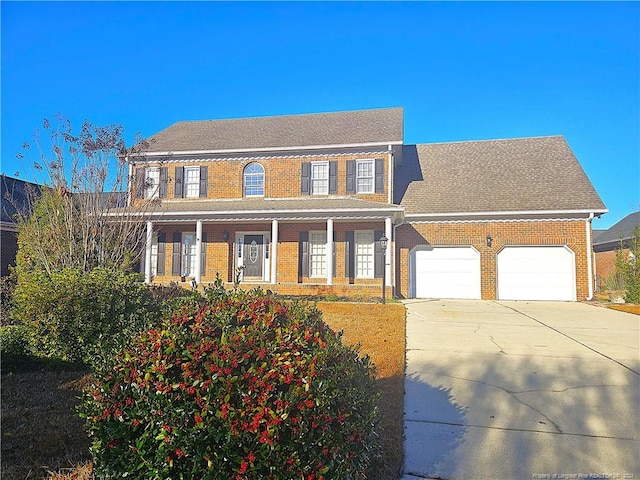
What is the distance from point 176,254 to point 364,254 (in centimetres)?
762

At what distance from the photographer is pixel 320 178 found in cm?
1633

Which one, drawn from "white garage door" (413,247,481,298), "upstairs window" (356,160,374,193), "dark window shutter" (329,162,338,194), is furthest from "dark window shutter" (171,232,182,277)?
"white garage door" (413,247,481,298)

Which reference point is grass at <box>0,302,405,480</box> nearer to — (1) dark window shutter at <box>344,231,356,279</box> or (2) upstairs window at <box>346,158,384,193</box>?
(1) dark window shutter at <box>344,231,356,279</box>

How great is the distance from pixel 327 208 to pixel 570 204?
28.7ft

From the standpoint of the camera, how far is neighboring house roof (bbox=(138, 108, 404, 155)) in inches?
637

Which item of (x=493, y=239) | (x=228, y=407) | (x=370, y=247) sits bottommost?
(x=228, y=407)

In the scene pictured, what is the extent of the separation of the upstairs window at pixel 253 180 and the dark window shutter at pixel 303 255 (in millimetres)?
2724

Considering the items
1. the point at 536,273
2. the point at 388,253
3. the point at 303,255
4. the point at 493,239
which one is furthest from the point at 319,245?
the point at 536,273

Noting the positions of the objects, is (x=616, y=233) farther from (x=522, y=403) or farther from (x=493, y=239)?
(x=522, y=403)

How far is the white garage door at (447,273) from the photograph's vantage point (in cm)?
1524

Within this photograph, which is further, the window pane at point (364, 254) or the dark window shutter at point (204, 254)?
the dark window shutter at point (204, 254)

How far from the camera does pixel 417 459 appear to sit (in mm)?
3271

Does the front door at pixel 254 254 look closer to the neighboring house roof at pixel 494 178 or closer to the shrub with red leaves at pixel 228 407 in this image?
the neighboring house roof at pixel 494 178

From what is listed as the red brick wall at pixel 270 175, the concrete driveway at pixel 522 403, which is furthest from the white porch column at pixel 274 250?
the concrete driveway at pixel 522 403
